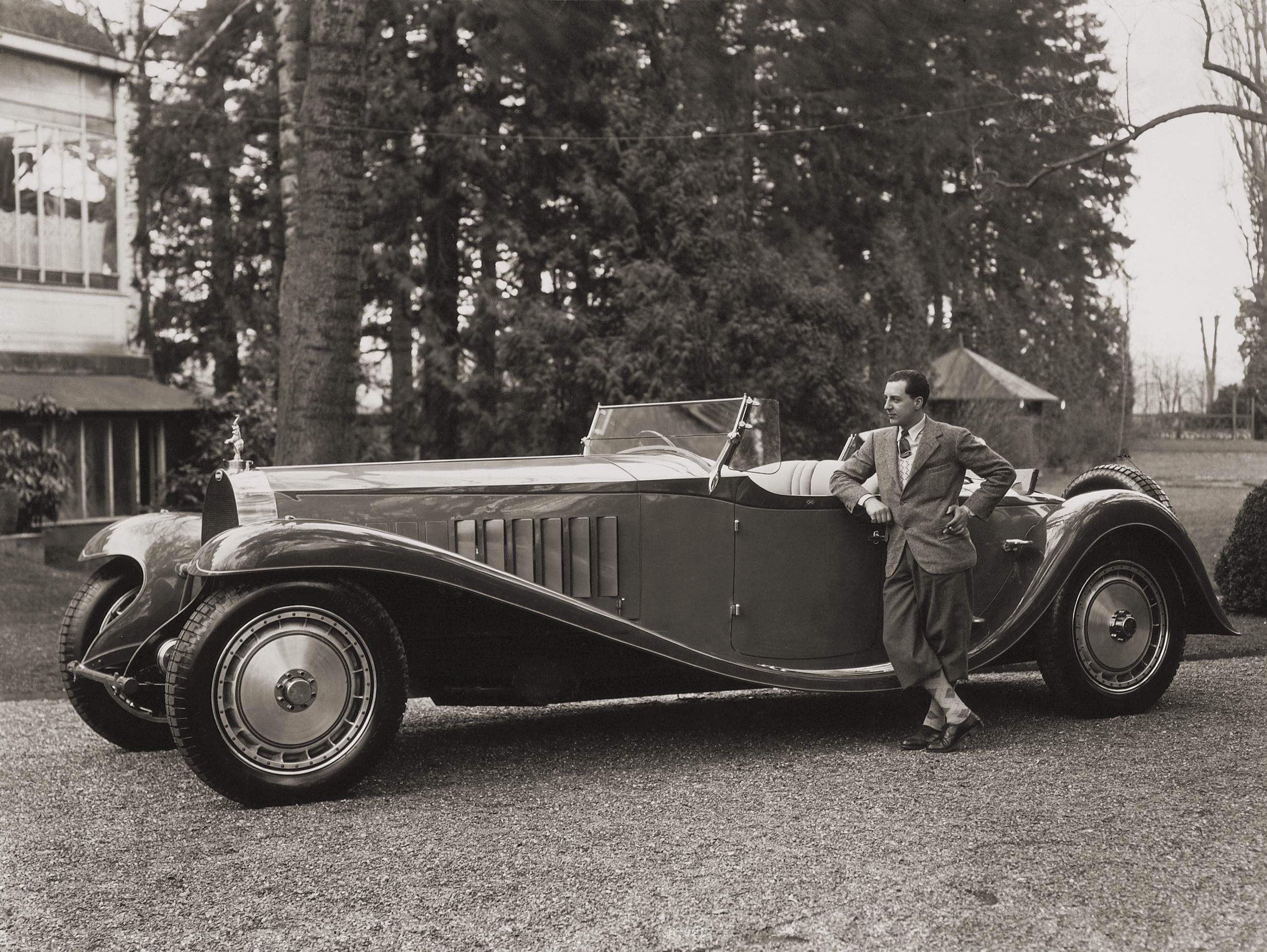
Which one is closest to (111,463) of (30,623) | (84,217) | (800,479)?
(84,217)

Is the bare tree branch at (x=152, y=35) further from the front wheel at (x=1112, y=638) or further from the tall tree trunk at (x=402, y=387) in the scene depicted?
the front wheel at (x=1112, y=638)

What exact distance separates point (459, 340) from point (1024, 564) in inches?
599

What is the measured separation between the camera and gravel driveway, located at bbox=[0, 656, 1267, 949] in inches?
137

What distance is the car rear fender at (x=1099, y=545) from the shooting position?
5.96 meters

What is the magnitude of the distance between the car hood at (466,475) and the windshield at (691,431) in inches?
9.3

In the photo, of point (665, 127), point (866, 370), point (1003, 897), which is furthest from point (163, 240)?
point (1003, 897)

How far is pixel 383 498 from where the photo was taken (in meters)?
5.44

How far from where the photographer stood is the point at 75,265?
1911 centimetres

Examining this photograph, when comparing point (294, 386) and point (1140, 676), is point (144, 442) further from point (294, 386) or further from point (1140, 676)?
point (1140, 676)

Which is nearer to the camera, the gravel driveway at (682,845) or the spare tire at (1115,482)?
the gravel driveway at (682,845)

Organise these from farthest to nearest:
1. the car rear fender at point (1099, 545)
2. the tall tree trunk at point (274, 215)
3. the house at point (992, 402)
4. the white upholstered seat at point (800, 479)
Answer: the tall tree trunk at point (274, 215) < the house at point (992, 402) < the car rear fender at point (1099, 545) < the white upholstered seat at point (800, 479)

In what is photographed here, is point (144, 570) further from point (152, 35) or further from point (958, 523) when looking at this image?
point (152, 35)

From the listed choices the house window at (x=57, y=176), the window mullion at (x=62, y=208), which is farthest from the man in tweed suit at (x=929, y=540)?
the window mullion at (x=62, y=208)

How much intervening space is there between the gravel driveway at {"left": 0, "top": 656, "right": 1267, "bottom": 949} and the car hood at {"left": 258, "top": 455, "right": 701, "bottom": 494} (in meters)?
1.13
